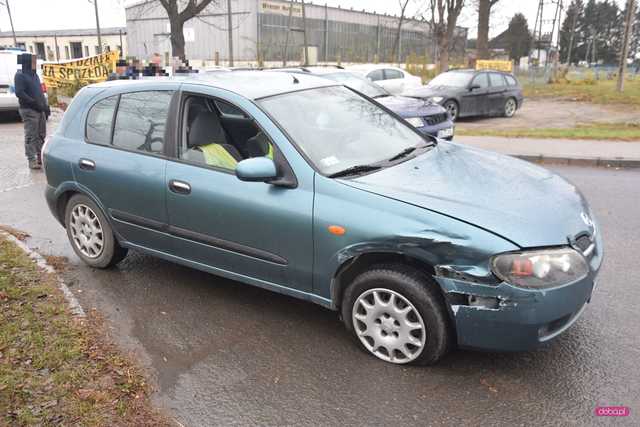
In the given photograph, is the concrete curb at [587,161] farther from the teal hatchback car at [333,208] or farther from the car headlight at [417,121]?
the teal hatchback car at [333,208]

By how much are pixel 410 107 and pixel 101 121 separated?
6577 millimetres

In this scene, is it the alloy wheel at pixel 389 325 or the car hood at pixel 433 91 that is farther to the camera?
the car hood at pixel 433 91

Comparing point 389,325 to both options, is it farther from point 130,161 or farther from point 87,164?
point 87,164

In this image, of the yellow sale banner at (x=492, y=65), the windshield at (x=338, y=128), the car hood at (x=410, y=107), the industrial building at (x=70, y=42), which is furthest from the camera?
the industrial building at (x=70, y=42)

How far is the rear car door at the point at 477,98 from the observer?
1623cm

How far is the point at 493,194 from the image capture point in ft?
11.0

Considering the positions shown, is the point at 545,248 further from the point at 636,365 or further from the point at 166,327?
the point at 166,327

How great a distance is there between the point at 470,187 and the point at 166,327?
7.53 ft

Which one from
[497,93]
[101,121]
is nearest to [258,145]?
[101,121]

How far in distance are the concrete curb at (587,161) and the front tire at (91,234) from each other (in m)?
7.68

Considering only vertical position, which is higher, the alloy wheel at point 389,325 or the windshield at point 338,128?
the windshield at point 338,128

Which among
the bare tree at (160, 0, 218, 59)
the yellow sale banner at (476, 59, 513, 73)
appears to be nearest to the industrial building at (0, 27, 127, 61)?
the bare tree at (160, 0, 218, 59)

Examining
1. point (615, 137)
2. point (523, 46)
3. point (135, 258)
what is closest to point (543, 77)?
point (615, 137)

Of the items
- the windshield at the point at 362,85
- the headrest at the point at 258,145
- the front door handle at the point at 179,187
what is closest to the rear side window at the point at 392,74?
the windshield at the point at 362,85
